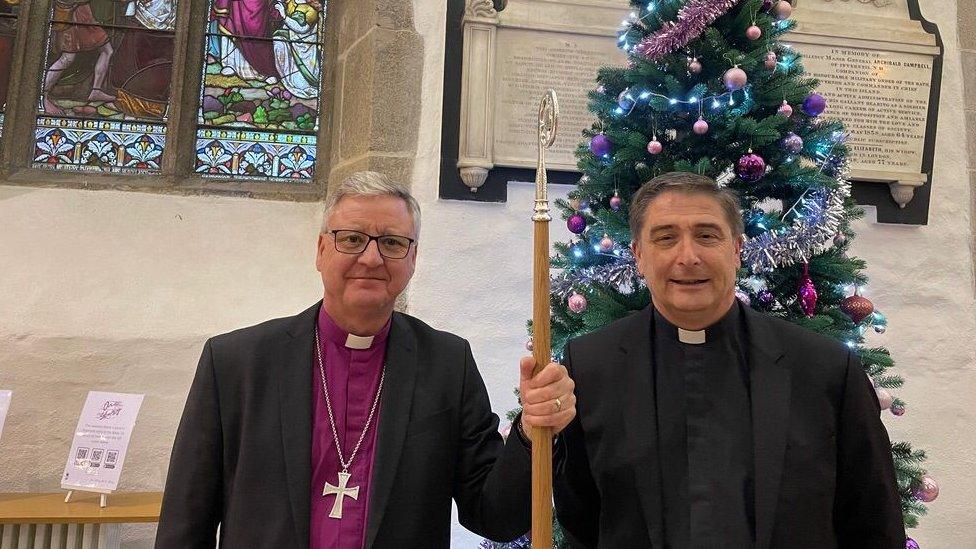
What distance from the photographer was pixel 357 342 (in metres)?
1.65

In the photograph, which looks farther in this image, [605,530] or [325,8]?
[325,8]

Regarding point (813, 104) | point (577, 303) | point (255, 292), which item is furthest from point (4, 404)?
point (813, 104)

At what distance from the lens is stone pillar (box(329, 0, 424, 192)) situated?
3.59 metres

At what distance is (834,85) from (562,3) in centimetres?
154

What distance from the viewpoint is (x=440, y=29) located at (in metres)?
3.66

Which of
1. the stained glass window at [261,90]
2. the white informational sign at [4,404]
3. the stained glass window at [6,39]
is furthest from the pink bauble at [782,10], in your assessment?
the stained glass window at [6,39]

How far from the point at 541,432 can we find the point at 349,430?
0.52 meters

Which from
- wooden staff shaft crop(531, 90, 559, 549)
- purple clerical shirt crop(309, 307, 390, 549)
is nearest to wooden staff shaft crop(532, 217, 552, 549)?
wooden staff shaft crop(531, 90, 559, 549)

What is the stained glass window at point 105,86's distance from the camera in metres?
3.95

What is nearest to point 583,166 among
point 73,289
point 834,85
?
point 834,85

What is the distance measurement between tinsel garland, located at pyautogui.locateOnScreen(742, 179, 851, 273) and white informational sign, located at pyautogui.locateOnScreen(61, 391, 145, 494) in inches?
100

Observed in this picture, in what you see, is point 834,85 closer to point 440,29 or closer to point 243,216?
point 440,29

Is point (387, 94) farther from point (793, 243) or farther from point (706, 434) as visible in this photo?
point (706, 434)

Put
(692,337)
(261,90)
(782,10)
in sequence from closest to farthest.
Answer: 1. (692,337)
2. (782,10)
3. (261,90)
